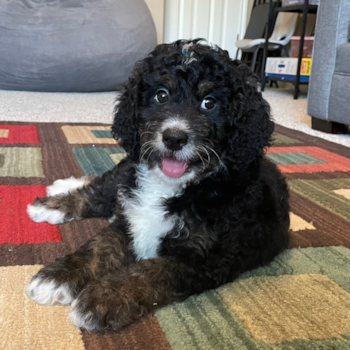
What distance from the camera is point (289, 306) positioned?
1.19 metres

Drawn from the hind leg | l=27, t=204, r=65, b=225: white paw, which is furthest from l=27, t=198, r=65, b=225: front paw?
the hind leg

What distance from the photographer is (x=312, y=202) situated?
204cm

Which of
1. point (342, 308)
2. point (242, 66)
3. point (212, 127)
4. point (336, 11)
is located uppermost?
point (336, 11)

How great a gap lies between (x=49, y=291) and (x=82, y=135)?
1987 mm

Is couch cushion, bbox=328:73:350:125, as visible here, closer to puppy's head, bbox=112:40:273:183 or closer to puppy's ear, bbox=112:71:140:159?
puppy's head, bbox=112:40:273:183

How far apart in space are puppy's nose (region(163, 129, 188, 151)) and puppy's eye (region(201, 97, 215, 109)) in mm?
174

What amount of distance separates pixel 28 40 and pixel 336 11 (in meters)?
3.43

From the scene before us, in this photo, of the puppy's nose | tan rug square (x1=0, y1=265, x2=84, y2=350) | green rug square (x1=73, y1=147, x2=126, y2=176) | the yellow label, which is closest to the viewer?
tan rug square (x1=0, y1=265, x2=84, y2=350)

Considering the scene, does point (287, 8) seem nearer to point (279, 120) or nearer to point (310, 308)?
point (279, 120)

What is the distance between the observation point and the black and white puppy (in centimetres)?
116

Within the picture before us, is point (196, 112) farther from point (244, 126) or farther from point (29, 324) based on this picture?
point (29, 324)

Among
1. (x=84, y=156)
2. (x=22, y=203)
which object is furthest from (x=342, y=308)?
(x=84, y=156)

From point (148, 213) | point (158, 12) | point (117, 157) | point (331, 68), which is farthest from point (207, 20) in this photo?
point (148, 213)

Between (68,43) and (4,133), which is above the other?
(68,43)
